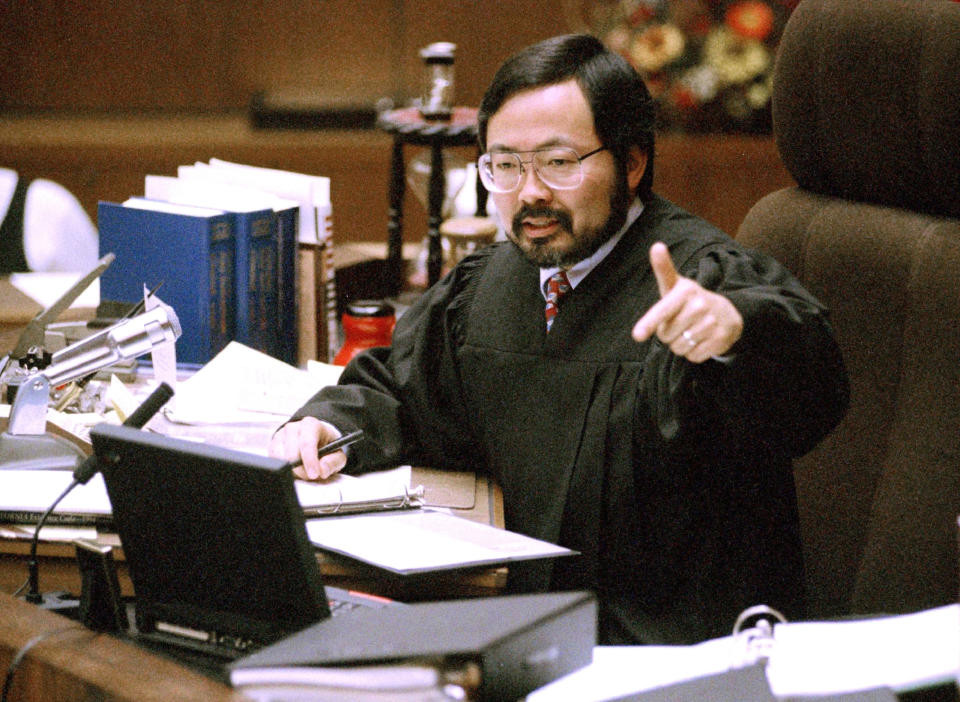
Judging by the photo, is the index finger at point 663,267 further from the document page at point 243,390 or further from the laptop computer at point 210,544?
the document page at point 243,390

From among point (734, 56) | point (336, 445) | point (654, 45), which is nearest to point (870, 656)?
point (336, 445)

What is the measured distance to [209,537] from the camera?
99 cm

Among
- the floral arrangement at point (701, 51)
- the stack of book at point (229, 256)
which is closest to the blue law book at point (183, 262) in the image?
the stack of book at point (229, 256)

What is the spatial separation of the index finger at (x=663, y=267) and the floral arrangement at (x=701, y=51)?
2.54 m

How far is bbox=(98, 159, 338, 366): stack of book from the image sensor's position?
1.98m

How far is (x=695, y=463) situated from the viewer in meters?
Result: 1.51

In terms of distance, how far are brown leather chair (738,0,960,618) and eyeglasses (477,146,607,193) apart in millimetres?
292

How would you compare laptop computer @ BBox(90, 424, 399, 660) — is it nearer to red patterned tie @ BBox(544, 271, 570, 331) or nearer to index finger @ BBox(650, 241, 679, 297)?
index finger @ BBox(650, 241, 679, 297)

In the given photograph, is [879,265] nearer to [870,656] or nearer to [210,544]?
[870,656]

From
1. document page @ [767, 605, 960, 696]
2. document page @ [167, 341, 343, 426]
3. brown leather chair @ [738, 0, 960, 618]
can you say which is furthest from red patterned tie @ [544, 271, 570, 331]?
document page @ [767, 605, 960, 696]

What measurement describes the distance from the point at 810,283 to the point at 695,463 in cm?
31

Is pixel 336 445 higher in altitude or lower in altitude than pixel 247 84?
lower

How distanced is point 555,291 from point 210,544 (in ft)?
2.61

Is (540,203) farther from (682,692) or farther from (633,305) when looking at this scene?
(682,692)
